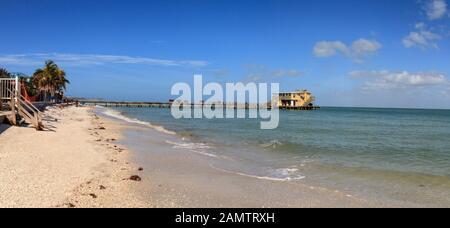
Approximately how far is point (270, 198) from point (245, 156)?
832cm

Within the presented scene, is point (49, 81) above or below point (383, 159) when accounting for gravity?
above

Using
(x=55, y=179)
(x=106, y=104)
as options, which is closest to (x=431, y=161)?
(x=55, y=179)

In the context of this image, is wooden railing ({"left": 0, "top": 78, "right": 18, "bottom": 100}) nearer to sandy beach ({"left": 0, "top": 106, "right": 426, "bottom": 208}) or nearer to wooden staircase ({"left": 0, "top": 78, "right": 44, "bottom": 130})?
wooden staircase ({"left": 0, "top": 78, "right": 44, "bottom": 130})

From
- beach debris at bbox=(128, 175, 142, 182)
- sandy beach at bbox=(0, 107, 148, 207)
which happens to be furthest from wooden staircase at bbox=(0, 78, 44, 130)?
beach debris at bbox=(128, 175, 142, 182)

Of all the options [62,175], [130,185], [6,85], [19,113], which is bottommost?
[130,185]

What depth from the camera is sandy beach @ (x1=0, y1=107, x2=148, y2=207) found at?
24.8 feet

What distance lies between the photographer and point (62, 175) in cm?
980

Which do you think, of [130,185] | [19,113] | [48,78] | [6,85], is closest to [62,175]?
[130,185]

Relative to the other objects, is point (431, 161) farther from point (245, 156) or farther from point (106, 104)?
point (106, 104)

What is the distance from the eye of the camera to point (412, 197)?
10.3 meters

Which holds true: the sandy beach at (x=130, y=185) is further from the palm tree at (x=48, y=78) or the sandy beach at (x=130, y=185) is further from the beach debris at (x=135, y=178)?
the palm tree at (x=48, y=78)

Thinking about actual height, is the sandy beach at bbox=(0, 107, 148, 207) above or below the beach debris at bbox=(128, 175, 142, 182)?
above

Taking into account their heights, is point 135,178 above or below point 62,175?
below

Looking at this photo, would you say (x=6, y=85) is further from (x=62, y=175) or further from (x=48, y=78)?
(x=48, y=78)
